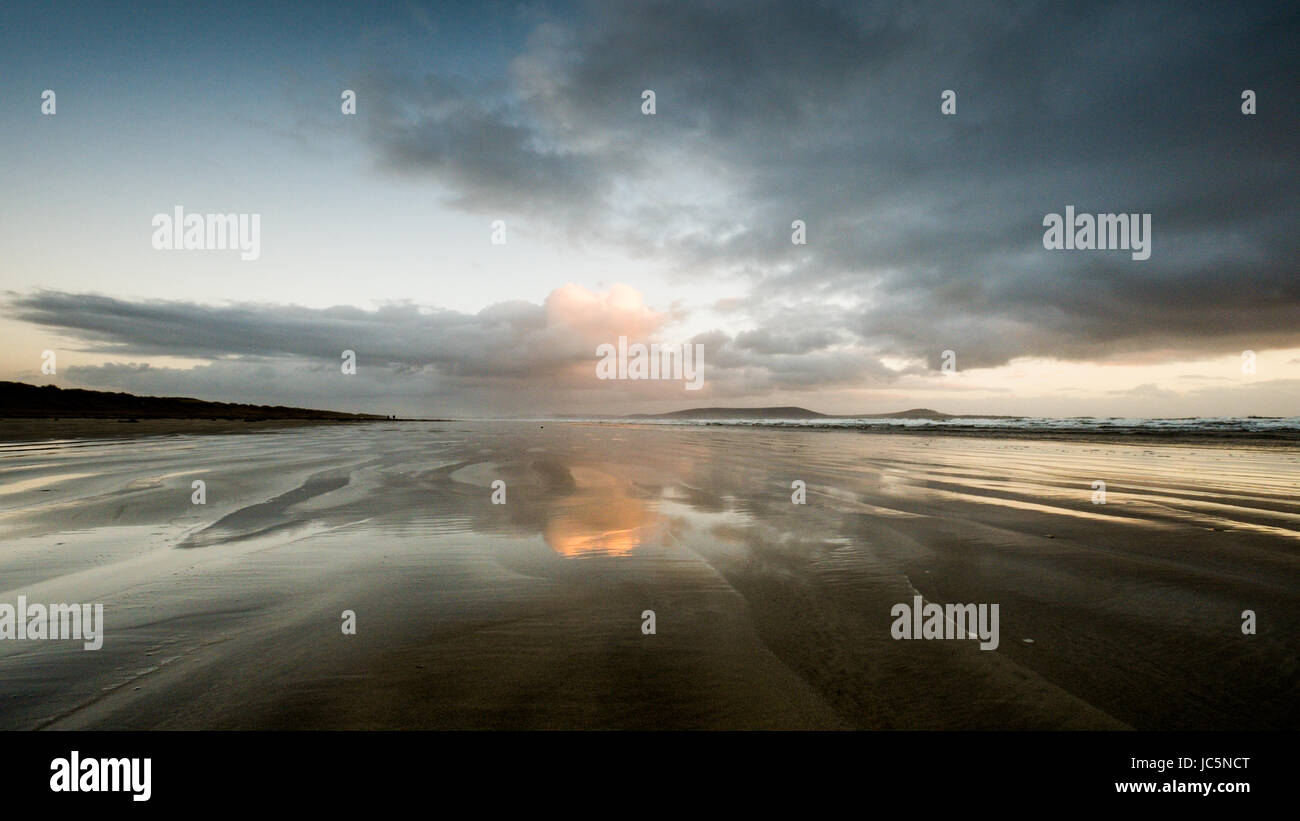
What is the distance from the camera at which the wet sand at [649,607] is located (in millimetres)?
3215

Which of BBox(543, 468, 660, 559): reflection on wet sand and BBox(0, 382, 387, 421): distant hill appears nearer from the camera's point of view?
BBox(543, 468, 660, 559): reflection on wet sand

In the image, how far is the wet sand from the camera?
321 centimetres

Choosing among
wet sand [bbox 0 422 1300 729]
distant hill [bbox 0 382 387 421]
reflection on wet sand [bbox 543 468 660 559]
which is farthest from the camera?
distant hill [bbox 0 382 387 421]

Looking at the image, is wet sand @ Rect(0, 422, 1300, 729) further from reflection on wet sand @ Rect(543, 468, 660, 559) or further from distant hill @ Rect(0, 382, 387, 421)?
distant hill @ Rect(0, 382, 387, 421)

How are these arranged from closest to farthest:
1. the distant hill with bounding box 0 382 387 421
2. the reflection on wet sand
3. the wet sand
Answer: the wet sand → the reflection on wet sand → the distant hill with bounding box 0 382 387 421

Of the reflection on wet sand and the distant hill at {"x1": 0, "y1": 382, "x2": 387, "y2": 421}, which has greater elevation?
the distant hill at {"x1": 0, "y1": 382, "x2": 387, "y2": 421}

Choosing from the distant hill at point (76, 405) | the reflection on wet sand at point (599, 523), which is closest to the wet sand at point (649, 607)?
the reflection on wet sand at point (599, 523)

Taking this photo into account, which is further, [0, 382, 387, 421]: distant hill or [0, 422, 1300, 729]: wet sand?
[0, 382, 387, 421]: distant hill

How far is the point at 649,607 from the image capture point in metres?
5.00

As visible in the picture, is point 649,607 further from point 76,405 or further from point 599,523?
point 76,405

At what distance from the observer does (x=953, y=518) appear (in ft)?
29.2

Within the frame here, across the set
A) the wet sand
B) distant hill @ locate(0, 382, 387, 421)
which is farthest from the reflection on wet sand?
distant hill @ locate(0, 382, 387, 421)

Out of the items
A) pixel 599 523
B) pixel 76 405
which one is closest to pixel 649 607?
pixel 599 523
